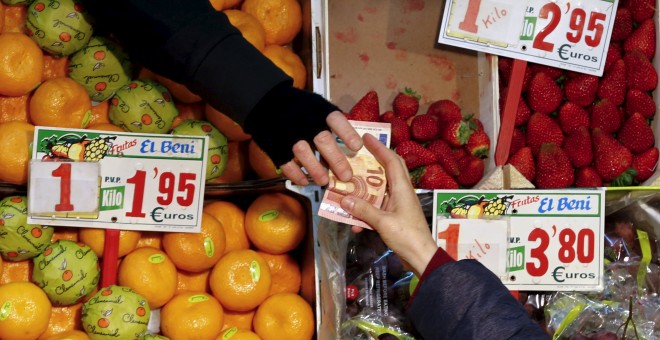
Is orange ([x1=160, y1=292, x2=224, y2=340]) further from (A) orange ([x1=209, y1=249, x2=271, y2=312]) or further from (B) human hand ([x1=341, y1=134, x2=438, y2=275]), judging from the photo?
(B) human hand ([x1=341, y1=134, x2=438, y2=275])

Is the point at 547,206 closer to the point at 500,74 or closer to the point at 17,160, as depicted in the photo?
the point at 500,74

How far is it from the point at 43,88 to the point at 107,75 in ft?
0.54

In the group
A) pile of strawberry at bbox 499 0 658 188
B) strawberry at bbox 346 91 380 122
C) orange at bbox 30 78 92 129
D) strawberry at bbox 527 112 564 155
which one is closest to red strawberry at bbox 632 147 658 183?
pile of strawberry at bbox 499 0 658 188

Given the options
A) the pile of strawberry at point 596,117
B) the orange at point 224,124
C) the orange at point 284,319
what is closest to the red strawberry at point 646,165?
the pile of strawberry at point 596,117

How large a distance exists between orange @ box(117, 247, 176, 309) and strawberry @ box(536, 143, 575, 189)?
3.45ft

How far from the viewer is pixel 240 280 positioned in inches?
72.1

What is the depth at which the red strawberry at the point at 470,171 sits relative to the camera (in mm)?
2064

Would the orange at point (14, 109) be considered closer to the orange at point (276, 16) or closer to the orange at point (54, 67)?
the orange at point (54, 67)

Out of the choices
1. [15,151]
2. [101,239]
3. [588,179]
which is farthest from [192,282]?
[588,179]

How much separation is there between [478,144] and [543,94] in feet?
0.85

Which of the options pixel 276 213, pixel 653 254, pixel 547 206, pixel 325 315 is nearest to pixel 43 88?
pixel 276 213

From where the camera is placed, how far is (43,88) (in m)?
1.82

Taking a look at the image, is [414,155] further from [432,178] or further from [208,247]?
[208,247]

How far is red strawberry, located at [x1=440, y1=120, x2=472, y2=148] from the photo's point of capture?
2108mm
